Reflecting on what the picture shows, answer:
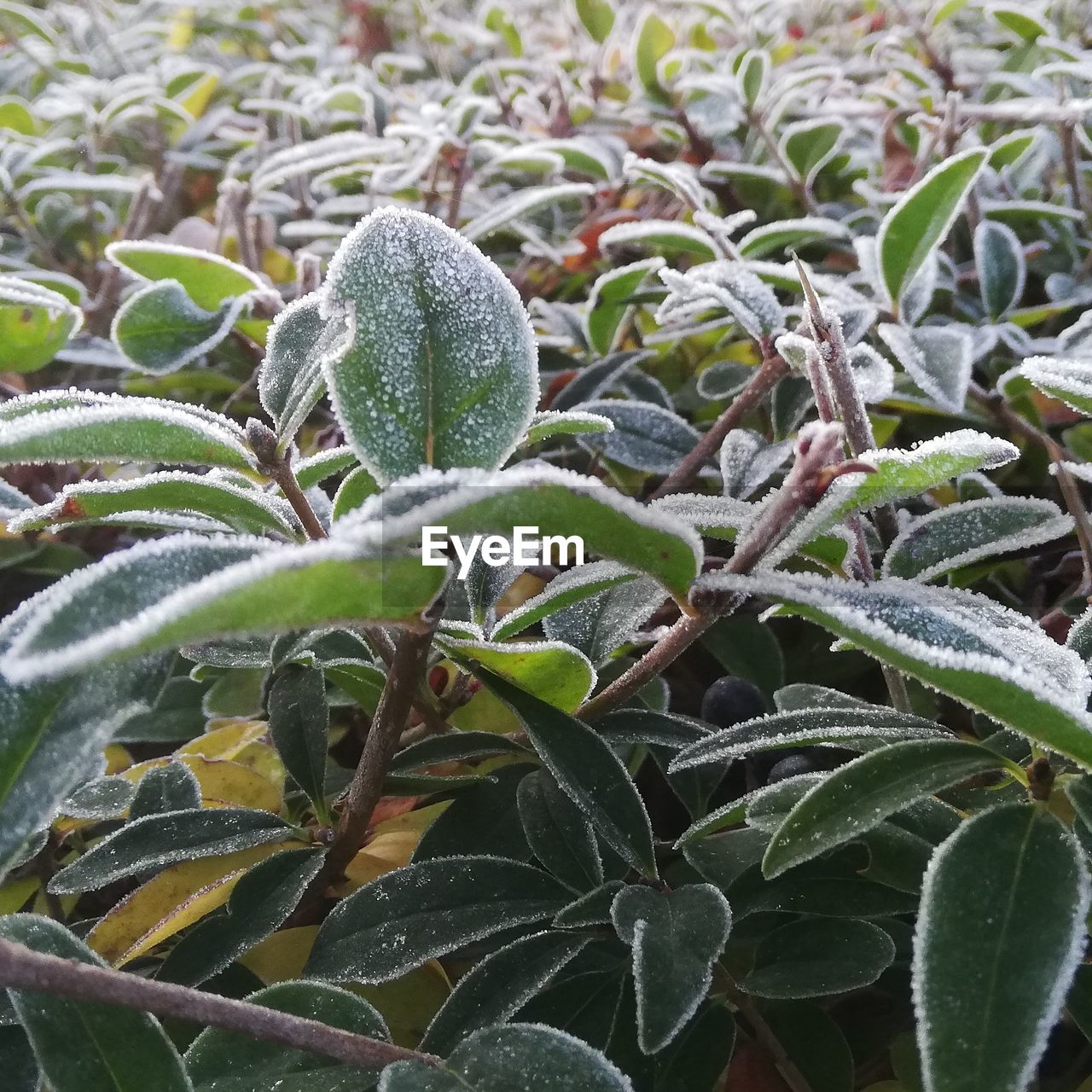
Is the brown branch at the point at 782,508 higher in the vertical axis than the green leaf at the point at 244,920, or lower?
higher

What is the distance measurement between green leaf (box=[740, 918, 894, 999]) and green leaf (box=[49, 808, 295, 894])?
0.30 metres

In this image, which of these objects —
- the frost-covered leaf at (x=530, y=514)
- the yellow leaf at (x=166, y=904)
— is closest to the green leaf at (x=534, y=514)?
the frost-covered leaf at (x=530, y=514)

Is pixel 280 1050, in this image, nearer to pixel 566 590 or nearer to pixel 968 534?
pixel 566 590

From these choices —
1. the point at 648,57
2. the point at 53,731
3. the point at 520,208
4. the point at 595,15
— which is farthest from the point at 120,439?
the point at 595,15

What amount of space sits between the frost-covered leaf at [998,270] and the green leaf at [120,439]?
0.81 m

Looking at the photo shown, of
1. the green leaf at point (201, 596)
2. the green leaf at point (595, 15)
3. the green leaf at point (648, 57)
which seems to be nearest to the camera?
the green leaf at point (201, 596)

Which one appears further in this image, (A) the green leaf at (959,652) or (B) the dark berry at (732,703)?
(B) the dark berry at (732,703)

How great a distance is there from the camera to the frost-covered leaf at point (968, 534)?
619 mm

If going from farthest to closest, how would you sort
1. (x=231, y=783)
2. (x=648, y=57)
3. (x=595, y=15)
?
(x=595, y=15), (x=648, y=57), (x=231, y=783)

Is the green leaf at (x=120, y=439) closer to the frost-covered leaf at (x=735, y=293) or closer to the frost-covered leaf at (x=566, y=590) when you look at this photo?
the frost-covered leaf at (x=566, y=590)

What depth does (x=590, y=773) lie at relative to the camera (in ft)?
1.70

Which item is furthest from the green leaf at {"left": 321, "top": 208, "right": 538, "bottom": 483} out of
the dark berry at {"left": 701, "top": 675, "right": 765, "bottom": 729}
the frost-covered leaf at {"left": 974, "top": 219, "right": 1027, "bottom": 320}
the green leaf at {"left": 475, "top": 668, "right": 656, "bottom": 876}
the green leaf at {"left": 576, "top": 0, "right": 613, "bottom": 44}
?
the green leaf at {"left": 576, "top": 0, "right": 613, "bottom": 44}

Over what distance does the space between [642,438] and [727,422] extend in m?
0.08

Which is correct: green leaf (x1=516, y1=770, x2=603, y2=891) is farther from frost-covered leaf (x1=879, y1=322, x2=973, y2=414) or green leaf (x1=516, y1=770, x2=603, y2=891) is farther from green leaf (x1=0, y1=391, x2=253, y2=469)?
frost-covered leaf (x1=879, y1=322, x2=973, y2=414)
